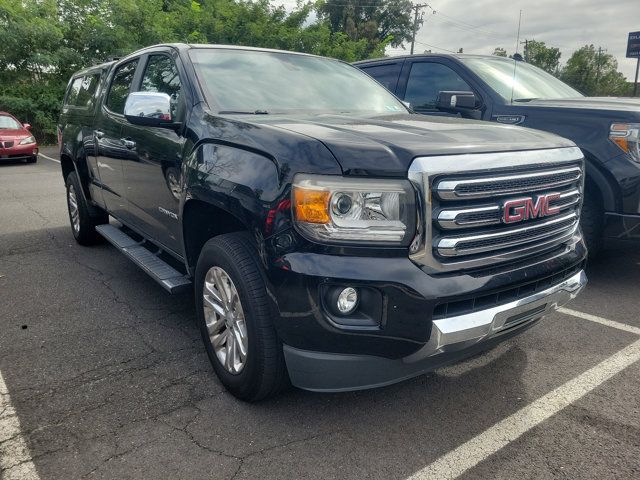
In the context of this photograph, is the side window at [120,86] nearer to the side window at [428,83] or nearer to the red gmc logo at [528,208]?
the side window at [428,83]

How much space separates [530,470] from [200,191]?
6.64ft

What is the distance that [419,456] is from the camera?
2.32m

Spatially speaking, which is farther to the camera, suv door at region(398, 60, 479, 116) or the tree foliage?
the tree foliage

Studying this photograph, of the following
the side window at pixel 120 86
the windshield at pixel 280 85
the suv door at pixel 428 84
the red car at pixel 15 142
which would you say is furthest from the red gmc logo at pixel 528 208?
the red car at pixel 15 142

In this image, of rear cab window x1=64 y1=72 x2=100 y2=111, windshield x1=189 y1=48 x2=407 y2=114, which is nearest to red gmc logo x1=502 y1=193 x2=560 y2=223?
windshield x1=189 y1=48 x2=407 y2=114

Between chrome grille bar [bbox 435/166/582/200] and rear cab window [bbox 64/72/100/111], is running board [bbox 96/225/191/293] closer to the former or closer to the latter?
rear cab window [bbox 64/72/100/111]

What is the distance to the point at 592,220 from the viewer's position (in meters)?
4.35

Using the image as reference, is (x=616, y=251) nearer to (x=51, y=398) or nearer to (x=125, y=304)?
(x=125, y=304)

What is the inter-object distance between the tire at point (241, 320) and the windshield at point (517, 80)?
11.9 feet

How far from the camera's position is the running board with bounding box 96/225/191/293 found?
129 inches

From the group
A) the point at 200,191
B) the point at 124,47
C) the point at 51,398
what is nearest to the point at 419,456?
the point at 200,191

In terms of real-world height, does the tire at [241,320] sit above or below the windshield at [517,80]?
below

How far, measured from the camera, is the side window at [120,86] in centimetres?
421

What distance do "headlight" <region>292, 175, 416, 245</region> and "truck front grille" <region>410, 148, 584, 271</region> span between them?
8 centimetres
